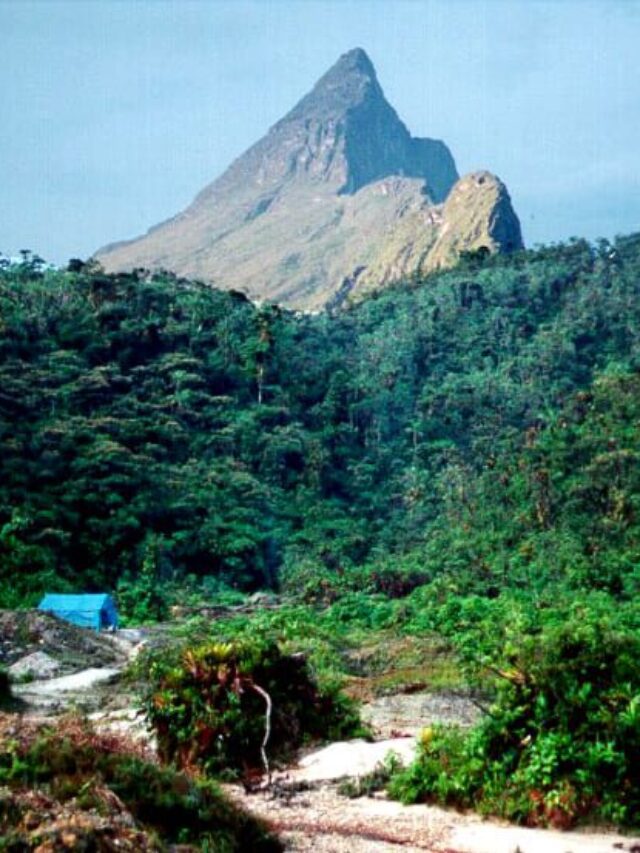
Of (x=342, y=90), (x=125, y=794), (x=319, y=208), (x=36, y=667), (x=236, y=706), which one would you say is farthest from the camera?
(x=342, y=90)

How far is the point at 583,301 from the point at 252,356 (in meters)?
16.8

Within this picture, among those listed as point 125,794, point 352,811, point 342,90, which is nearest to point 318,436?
point 352,811

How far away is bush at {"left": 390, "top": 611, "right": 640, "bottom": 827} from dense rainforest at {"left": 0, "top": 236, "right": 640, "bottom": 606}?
18928mm

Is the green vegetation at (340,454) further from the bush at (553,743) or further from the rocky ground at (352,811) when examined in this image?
A: the bush at (553,743)

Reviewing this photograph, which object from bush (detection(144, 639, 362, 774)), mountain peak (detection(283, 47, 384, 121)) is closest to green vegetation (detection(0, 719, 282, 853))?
bush (detection(144, 639, 362, 774))

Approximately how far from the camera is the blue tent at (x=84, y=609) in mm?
23500

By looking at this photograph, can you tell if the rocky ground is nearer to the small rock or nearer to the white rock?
the white rock

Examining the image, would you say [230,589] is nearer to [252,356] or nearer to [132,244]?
[252,356]

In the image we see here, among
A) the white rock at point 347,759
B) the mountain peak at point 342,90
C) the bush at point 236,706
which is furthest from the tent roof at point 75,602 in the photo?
the mountain peak at point 342,90

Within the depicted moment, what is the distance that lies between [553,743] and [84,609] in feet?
59.3

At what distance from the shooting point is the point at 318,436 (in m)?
40.2

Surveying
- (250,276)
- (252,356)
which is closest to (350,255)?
(250,276)

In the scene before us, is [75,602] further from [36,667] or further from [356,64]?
[356,64]

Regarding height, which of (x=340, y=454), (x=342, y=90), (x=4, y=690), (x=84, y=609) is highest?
(x=342, y=90)
